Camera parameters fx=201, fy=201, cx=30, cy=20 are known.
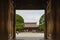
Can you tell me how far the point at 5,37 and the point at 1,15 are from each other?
4.49 feet

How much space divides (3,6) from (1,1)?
0.33m

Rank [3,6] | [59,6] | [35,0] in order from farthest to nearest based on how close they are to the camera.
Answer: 1. [35,0]
2. [3,6]
3. [59,6]

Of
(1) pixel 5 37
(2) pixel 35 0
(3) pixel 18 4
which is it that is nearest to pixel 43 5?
(2) pixel 35 0

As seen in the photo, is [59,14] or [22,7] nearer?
[59,14]

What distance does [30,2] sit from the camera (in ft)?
57.3

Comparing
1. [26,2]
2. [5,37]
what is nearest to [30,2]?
[26,2]

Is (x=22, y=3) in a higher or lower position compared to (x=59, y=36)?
higher

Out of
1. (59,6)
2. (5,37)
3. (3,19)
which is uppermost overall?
(59,6)

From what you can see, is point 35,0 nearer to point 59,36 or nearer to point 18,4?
point 18,4

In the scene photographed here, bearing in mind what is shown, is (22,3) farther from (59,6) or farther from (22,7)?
(59,6)

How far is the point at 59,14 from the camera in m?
9.63

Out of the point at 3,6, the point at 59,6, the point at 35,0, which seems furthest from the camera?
the point at 35,0

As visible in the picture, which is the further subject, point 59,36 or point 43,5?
point 43,5

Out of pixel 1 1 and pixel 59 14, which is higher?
pixel 1 1
